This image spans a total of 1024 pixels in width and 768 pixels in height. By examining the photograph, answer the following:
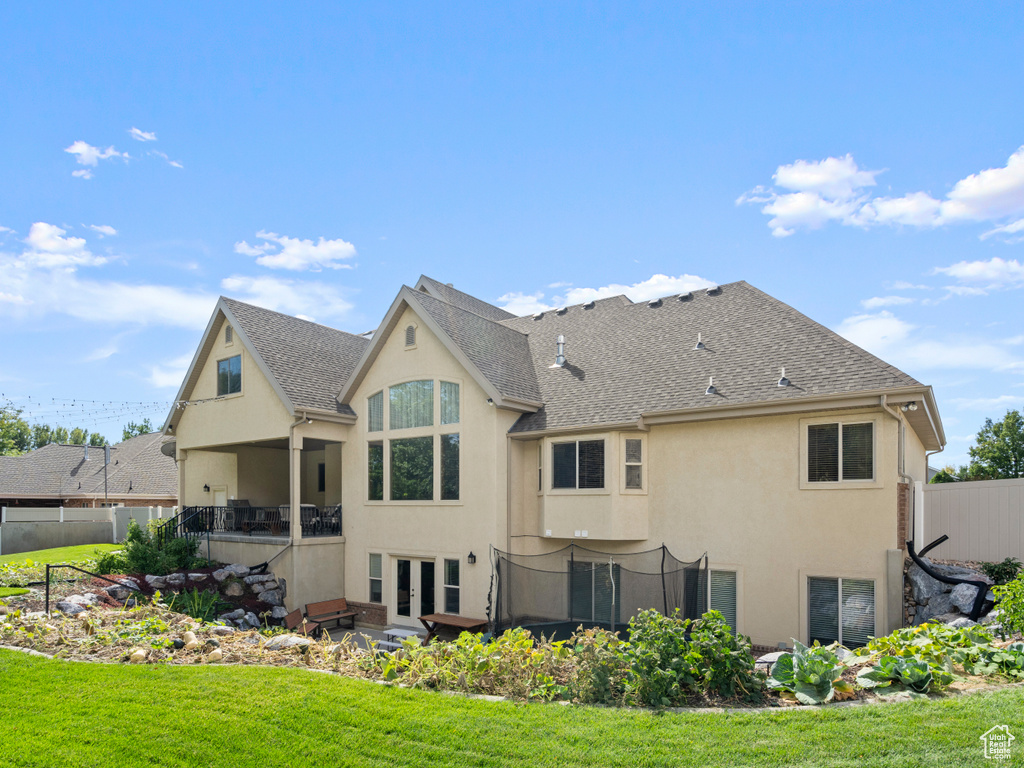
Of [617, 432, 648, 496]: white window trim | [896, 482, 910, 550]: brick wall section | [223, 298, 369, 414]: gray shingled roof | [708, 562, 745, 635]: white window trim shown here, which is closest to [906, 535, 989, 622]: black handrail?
[896, 482, 910, 550]: brick wall section

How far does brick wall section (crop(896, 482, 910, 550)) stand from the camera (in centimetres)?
1211

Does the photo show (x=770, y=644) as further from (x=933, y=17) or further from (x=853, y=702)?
(x=933, y=17)

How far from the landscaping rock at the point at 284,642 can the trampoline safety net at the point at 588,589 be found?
4709 mm

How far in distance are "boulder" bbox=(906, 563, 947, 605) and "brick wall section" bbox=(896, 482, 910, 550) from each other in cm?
50

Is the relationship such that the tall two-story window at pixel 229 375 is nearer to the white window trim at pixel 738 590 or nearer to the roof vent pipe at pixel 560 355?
the roof vent pipe at pixel 560 355

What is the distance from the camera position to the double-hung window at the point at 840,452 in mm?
12555

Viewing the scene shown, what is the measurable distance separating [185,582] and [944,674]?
16008 mm

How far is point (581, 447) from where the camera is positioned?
15.5m

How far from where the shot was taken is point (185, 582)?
16.9 meters

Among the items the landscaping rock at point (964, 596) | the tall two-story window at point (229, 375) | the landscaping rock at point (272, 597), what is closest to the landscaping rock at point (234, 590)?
the landscaping rock at point (272, 597)

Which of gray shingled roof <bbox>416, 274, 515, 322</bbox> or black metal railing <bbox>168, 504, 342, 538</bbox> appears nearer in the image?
black metal railing <bbox>168, 504, 342, 538</bbox>

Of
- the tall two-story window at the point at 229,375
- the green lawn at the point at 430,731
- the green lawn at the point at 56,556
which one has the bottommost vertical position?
the green lawn at the point at 56,556

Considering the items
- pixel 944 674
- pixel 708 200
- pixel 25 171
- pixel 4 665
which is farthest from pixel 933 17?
pixel 25 171

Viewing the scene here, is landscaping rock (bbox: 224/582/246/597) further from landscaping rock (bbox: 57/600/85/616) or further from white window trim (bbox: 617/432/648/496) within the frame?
white window trim (bbox: 617/432/648/496)
